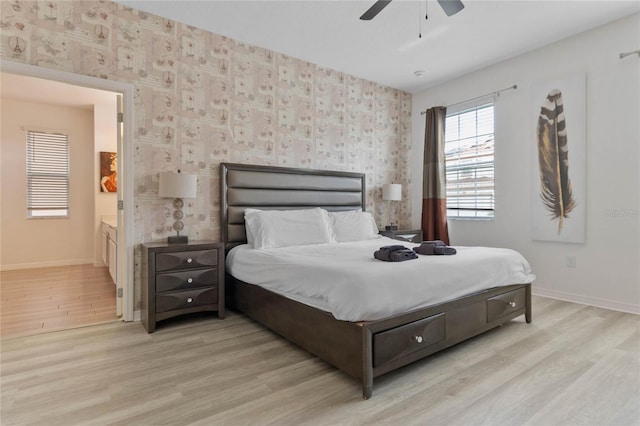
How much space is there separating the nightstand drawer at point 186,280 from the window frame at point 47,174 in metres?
4.48

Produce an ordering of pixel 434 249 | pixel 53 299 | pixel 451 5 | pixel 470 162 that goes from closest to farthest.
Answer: pixel 451 5 < pixel 434 249 < pixel 53 299 < pixel 470 162

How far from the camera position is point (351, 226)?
412 cm

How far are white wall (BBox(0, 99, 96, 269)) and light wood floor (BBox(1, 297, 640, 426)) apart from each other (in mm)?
3977

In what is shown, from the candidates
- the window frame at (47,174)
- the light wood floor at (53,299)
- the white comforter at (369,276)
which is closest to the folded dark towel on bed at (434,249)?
the white comforter at (369,276)

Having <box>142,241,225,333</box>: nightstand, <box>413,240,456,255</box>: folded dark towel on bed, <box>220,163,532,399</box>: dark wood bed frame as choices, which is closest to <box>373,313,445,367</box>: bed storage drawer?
<box>220,163,532,399</box>: dark wood bed frame

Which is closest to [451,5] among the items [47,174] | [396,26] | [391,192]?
[396,26]

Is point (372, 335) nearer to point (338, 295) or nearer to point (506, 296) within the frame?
point (338, 295)

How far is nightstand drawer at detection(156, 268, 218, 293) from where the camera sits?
297 cm

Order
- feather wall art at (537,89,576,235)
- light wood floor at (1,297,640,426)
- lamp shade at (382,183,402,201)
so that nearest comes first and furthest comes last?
1. light wood floor at (1,297,640,426)
2. feather wall art at (537,89,576,235)
3. lamp shade at (382,183,402,201)

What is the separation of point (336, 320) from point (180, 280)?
166cm

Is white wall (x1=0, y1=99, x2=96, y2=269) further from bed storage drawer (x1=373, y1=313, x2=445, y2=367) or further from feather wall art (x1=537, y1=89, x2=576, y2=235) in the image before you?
feather wall art (x1=537, y1=89, x2=576, y2=235)

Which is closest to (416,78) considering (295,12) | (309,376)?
(295,12)

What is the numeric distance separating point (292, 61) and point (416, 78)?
75.2 inches

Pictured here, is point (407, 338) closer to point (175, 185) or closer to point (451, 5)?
point (451, 5)
